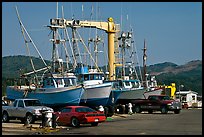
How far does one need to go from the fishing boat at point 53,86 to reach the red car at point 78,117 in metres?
13.4

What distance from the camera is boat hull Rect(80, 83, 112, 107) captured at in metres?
42.6

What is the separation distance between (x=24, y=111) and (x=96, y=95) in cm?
1527

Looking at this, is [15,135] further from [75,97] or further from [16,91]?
[16,91]

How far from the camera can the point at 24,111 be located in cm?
2847

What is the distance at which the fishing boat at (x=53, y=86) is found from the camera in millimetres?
41125

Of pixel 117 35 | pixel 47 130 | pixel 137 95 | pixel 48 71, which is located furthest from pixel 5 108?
pixel 117 35

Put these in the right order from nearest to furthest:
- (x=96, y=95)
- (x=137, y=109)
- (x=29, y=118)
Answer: (x=29, y=118) → (x=96, y=95) → (x=137, y=109)

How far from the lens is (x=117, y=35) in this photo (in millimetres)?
58875

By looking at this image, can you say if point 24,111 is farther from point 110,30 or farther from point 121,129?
point 110,30

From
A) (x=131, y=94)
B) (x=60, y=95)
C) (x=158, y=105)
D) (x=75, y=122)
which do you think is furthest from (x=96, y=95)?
(x=75, y=122)

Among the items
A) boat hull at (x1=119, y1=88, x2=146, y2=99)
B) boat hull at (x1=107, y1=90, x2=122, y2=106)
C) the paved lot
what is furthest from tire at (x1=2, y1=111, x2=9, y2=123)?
boat hull at (x1=119, y1=88, x2=146, y2=99)

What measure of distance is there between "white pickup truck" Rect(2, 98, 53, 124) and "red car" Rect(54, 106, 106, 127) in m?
1.25

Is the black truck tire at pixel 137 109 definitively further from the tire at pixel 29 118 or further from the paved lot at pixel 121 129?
the tire at pixel 29 118

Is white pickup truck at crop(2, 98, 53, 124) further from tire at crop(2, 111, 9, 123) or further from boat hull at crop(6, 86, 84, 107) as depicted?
boat hull at crop(6, 86, 84, 107)
